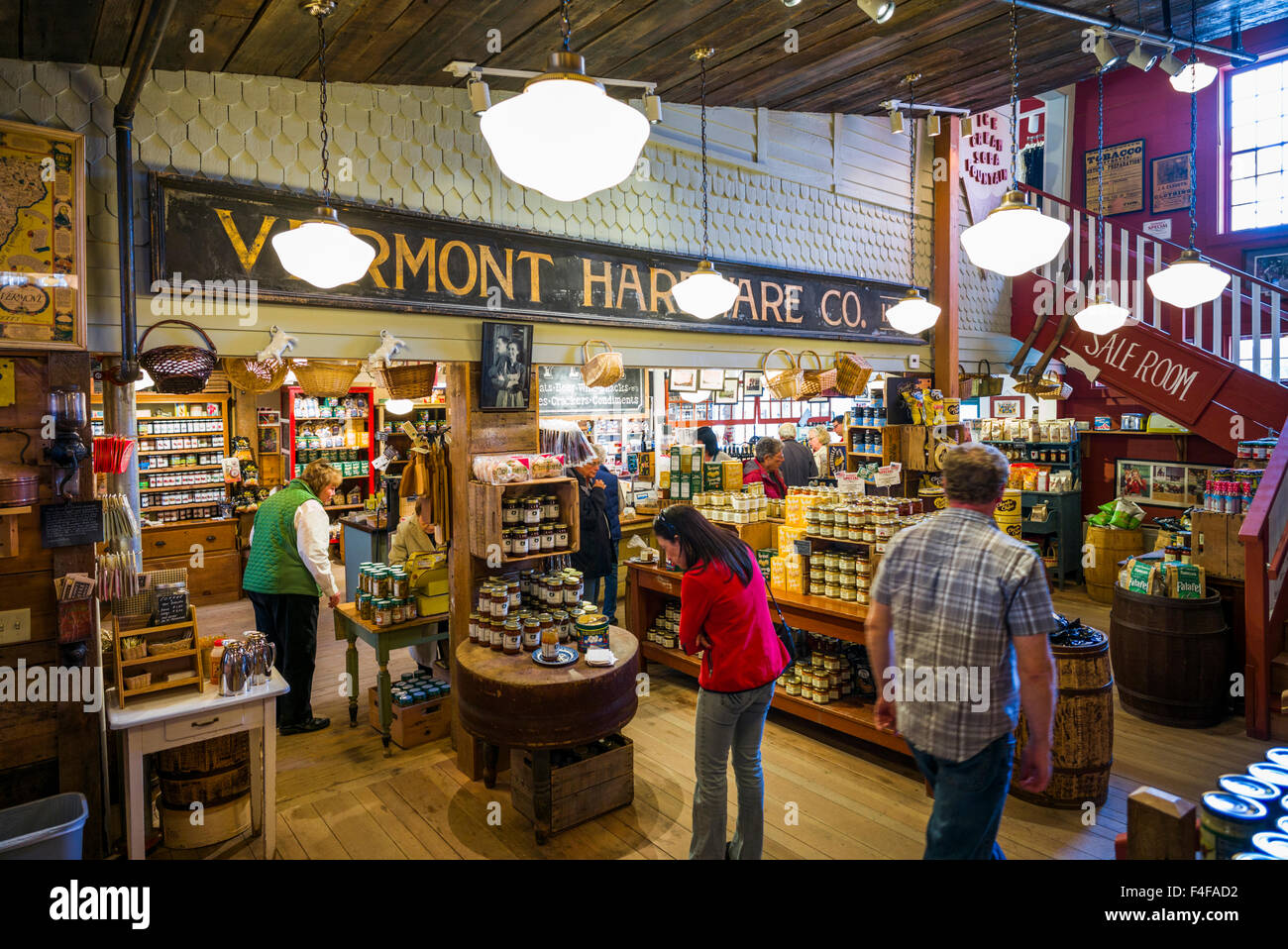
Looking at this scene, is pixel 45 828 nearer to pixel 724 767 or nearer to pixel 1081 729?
pixel 724 767

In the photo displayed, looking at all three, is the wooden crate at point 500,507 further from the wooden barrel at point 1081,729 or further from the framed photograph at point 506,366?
the wooden barrel at point 1081,729

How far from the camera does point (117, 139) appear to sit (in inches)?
124

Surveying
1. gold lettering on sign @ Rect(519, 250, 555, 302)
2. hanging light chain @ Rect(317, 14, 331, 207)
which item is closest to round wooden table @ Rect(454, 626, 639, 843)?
gold lettering on sign @ Rect(519, 250, 555, 302)

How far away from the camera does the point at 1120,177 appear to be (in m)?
10.6

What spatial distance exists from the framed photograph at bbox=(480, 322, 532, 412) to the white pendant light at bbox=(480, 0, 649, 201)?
2.65m

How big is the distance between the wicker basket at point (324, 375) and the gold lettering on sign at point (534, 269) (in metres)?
1.28

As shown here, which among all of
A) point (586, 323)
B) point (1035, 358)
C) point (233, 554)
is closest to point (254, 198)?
point (586, 323)

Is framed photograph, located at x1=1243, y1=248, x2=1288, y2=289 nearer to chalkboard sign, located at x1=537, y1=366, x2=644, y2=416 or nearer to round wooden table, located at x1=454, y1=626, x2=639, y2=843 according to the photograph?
chalkboard sign, located at x1=537, y1=366, x2=644, y2=416

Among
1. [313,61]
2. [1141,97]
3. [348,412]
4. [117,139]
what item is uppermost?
[1141,97]

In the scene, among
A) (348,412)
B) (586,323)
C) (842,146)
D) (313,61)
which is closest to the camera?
(313,61)

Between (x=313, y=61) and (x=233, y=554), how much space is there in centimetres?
663

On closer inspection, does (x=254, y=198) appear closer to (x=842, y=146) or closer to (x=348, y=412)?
(x=842, y=146)

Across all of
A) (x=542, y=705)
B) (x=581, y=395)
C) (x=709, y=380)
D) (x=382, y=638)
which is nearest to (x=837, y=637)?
(x=542, y=705)
